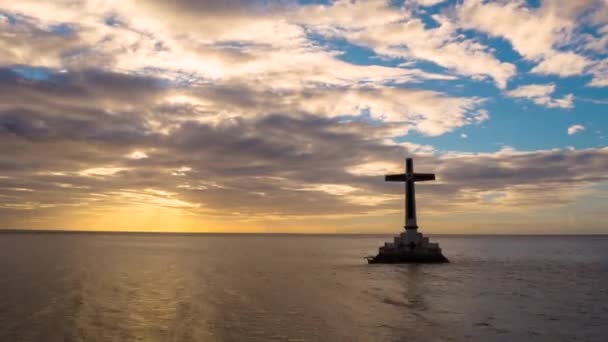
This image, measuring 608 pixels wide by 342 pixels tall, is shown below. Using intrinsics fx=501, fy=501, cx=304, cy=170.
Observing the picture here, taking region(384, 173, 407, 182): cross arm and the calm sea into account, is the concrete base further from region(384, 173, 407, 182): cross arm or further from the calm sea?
the calm sea

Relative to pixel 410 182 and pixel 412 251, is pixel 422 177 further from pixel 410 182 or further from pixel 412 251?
pixel 412 251

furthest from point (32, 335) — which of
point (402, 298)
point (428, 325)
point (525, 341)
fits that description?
point (402, 298)

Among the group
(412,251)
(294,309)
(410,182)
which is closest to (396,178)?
(410,182)

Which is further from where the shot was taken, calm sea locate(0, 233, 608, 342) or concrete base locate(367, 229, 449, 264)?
concrete base locate(367, 229, 449, 264)

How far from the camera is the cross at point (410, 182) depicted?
80312 mm

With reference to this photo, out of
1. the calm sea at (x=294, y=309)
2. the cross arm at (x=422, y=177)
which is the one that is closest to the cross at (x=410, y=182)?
the cross arm at (x=422, y=177)

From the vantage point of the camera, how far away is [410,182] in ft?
269

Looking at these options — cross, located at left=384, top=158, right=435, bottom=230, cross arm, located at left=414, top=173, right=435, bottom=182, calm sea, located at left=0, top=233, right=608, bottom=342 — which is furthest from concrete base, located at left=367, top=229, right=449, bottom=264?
calm sea, located at left=0, top=233, right=608, bottom=342

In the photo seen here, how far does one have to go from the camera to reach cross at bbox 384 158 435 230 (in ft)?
263

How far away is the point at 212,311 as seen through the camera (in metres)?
32.0

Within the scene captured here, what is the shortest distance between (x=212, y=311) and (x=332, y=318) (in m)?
7.76

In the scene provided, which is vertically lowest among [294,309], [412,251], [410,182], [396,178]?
[294,309]

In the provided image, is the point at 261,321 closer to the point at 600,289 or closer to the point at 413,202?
the point at 600,289

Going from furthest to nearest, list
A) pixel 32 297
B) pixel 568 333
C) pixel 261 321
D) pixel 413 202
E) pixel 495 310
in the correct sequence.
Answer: pixel 413 202 → pixel 32 297 → pixel 495 310 → pixel 261 321 → pixel 568 333
